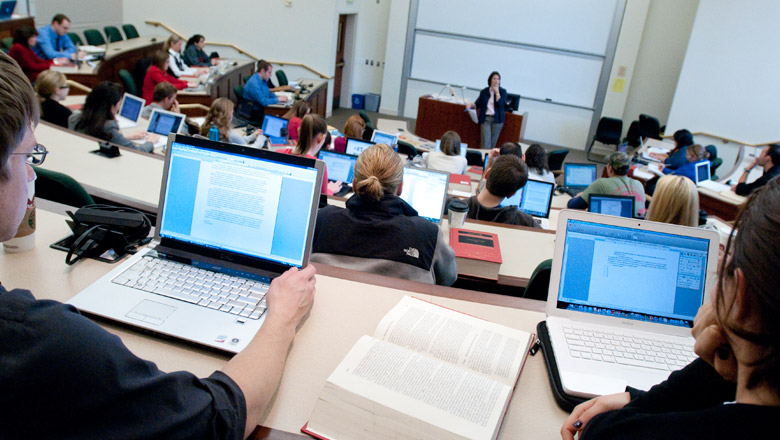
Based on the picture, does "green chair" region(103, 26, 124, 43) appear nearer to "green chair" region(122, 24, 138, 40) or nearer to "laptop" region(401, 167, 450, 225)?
"green chair" region(122, 24, 138, 40)

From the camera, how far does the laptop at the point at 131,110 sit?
4.97m

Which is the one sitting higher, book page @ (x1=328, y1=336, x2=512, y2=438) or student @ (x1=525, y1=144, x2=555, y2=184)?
book page @ (x1=328, y1=336, x2=512, y2=438)

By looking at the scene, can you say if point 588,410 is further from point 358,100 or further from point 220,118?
point 358,100

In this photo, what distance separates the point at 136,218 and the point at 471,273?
1336 millimetres

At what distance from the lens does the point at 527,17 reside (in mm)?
10000

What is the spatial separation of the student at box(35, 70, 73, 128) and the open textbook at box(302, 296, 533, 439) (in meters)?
4.40

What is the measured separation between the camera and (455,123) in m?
9.38

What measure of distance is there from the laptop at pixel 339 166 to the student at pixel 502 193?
1.39 meters

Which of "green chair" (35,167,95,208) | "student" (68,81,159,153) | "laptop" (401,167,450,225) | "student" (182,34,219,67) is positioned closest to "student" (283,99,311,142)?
"student" (68,81,159,153)

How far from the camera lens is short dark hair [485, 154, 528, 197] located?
3.10 meters

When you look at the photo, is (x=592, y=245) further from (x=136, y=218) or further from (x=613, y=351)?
(x=136, y=218)

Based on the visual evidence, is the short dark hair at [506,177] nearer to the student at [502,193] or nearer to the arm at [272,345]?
the student at [502,193]

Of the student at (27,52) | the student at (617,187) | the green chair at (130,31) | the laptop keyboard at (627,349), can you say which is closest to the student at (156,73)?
the student at (27,52)

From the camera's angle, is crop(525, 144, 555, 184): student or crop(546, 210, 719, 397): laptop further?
crop(525, 144, 555, 184): student
